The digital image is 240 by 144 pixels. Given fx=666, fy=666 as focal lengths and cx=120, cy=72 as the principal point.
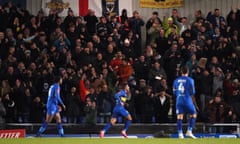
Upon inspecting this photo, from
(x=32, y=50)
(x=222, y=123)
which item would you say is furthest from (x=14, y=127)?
(x=222, y=123)

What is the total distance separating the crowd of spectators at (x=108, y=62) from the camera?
21969mm

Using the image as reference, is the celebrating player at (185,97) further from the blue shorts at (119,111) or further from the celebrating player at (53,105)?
the celebrating player at (53,105)

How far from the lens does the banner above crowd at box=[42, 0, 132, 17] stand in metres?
26.9

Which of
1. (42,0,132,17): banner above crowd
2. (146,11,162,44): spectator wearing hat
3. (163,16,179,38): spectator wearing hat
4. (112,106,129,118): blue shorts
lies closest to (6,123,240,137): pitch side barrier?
(112,106,129,118): blue shorts

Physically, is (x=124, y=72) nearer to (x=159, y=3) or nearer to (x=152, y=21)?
(x=152, y=21)

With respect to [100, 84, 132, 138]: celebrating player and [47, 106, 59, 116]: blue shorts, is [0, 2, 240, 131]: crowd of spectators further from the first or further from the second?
[47, 106, 59, 116]: blue shorts

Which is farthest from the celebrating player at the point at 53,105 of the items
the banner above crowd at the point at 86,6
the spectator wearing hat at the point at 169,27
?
the banner above crowd at the point at 86,6

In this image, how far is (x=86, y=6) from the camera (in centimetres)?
2703

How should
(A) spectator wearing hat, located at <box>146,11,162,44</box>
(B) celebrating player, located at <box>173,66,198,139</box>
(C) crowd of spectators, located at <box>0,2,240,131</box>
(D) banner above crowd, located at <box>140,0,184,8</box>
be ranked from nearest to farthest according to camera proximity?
(B) celebrating player, located at <box>173,66,198,139</box> < (C) crowd of spectators, located at <box>0,2,240,131</box> < (A) spectator wearing hat, located at <box>146,11,162,44</box> < (D) banner above crowd, located at <box>140,0,184,8</box>

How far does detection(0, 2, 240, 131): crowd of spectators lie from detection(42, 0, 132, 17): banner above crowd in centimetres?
152

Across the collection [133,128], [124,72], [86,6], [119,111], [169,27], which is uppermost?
[86,6]

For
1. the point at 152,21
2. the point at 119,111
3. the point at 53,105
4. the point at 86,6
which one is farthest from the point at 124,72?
the point at 86,6

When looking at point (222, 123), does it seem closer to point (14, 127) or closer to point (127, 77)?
point (127, 77)

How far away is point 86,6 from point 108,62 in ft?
15.1
